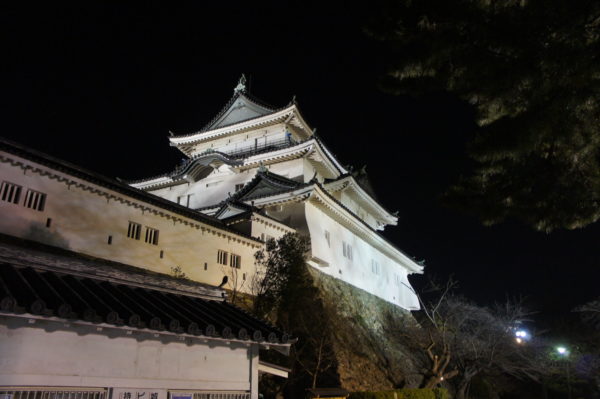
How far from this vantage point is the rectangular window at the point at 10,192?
43.9 ft

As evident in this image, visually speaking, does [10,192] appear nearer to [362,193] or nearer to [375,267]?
[362,193]

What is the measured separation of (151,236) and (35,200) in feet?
14.4

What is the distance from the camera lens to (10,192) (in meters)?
13.5

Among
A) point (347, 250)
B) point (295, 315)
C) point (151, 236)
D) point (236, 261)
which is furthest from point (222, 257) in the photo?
point (347, 250)

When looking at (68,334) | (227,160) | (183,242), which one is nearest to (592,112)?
(68,334)

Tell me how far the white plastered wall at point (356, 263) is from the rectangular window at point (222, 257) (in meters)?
5.20

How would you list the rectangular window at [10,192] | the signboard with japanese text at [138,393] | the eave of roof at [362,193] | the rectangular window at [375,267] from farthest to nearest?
the rectangular window at [375,267], the eave of roof at [362,193], the rectangular window at [10,192], the signboard with japanese text at [138,393]

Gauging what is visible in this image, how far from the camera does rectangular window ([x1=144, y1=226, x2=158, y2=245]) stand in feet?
55.7

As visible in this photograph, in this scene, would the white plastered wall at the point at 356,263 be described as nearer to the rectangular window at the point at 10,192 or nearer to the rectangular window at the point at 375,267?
the rectangular window at the point at 375,267

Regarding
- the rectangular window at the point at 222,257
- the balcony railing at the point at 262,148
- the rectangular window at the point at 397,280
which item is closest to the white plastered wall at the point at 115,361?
the rectangular window at the point at 222,257

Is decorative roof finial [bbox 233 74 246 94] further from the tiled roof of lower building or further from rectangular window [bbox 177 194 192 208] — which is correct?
the tiled roof of lower building

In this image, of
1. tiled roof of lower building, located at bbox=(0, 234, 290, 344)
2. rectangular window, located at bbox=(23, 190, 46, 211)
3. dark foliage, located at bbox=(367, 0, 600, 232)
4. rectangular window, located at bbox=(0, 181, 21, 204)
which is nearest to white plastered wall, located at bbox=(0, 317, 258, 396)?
tiled roof of lower building, located at bbox=(0, 234, 290, 344)

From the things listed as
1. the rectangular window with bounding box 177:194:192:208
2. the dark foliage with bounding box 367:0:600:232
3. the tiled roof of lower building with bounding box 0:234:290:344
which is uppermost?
the rectangular window with bounding box 177:194:192:208

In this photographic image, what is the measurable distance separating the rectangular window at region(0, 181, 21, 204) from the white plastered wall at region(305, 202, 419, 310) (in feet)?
44.4
